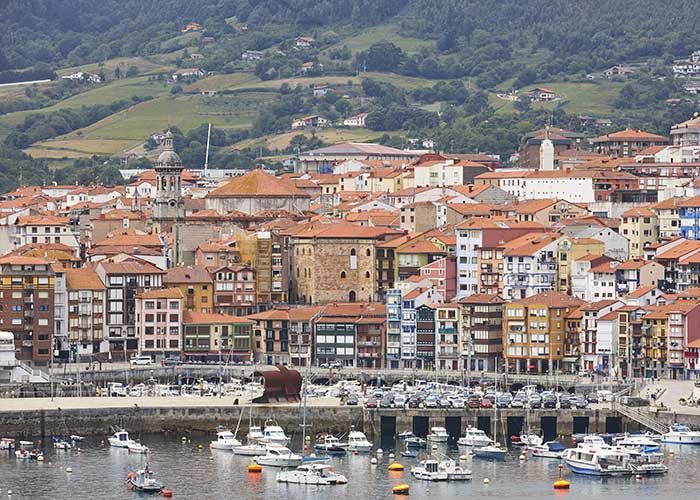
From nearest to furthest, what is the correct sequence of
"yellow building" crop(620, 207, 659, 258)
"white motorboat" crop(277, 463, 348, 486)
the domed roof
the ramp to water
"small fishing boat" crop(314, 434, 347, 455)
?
1. "white motorboat" crop(277, 463, 348, 486)
2. "small fishing boat" crop(314, 434, 347, 455)
3. the ramp to water
4. "yellow building" crop(620, 207, 659, 258)
5. the domed roof

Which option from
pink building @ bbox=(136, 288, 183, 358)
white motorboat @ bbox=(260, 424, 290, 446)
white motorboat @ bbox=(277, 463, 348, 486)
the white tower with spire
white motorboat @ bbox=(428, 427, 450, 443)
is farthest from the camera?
the white tower with spire

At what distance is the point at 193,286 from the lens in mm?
106375

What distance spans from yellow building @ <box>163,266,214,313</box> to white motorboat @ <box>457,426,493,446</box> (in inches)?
1058

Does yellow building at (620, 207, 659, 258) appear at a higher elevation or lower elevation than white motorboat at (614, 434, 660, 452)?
higher

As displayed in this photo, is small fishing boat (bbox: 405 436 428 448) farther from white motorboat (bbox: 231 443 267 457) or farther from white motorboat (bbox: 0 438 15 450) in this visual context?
white motorboat (bbox: 0 438 15 450)

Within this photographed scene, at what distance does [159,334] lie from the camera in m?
102

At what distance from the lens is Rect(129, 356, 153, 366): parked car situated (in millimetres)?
100125

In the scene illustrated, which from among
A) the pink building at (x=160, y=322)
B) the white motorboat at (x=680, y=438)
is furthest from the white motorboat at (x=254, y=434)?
the pink building at (x=160, y=322)

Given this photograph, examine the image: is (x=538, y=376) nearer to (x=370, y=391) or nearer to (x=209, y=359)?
(x=370, y=391)

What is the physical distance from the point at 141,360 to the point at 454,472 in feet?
96.3

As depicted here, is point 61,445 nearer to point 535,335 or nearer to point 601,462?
point 601,462

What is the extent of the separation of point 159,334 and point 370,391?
14.5 meters

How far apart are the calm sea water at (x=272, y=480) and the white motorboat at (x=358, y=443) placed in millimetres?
718

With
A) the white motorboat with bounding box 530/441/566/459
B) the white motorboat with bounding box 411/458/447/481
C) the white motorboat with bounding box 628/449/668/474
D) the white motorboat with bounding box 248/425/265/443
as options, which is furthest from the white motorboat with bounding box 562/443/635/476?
the white motorboat with bounding box 248/425/265/443
